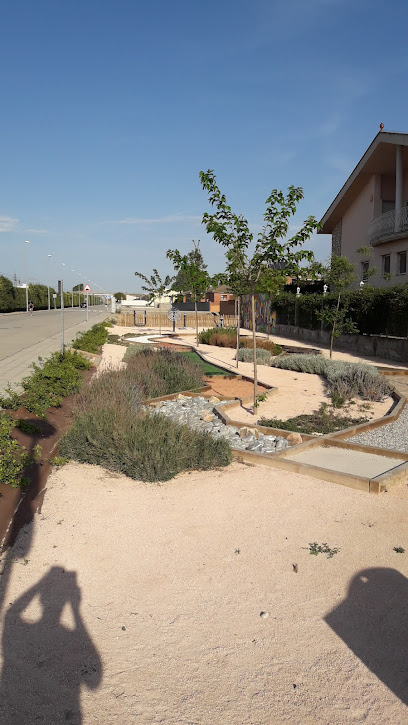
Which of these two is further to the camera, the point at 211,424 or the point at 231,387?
the point at 231,387

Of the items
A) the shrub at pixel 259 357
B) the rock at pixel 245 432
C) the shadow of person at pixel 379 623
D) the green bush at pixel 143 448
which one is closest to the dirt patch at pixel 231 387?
the rock at pixel 245 432

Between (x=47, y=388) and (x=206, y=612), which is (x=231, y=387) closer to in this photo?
(x=47, y=388)

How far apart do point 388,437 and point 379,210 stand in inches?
902

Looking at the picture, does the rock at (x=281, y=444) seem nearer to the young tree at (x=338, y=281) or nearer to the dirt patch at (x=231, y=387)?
the dirt patch at (x=231, y=387)

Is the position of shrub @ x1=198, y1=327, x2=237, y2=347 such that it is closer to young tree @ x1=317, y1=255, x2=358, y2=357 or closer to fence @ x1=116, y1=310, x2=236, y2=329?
young tree @ x1=317, y1=255, x2=358, y2=357

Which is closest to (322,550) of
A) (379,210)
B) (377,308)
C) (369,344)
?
(377,308)

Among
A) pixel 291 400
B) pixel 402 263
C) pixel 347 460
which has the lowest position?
pixel 347 460

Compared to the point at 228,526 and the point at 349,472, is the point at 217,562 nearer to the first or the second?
the point at 228,526

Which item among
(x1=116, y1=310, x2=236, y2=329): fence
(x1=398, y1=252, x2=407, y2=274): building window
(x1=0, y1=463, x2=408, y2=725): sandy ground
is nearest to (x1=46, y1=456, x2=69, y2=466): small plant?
(x1=0, y1=463, x2=408, y2=725): sandy ground

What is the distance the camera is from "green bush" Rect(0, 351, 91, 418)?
8383mm

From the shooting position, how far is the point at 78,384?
34.8 feet

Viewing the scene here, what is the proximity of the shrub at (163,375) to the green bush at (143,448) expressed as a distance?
3.91m

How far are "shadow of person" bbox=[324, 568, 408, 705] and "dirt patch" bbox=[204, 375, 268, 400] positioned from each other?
7.62 m

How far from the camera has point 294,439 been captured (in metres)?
7.73
